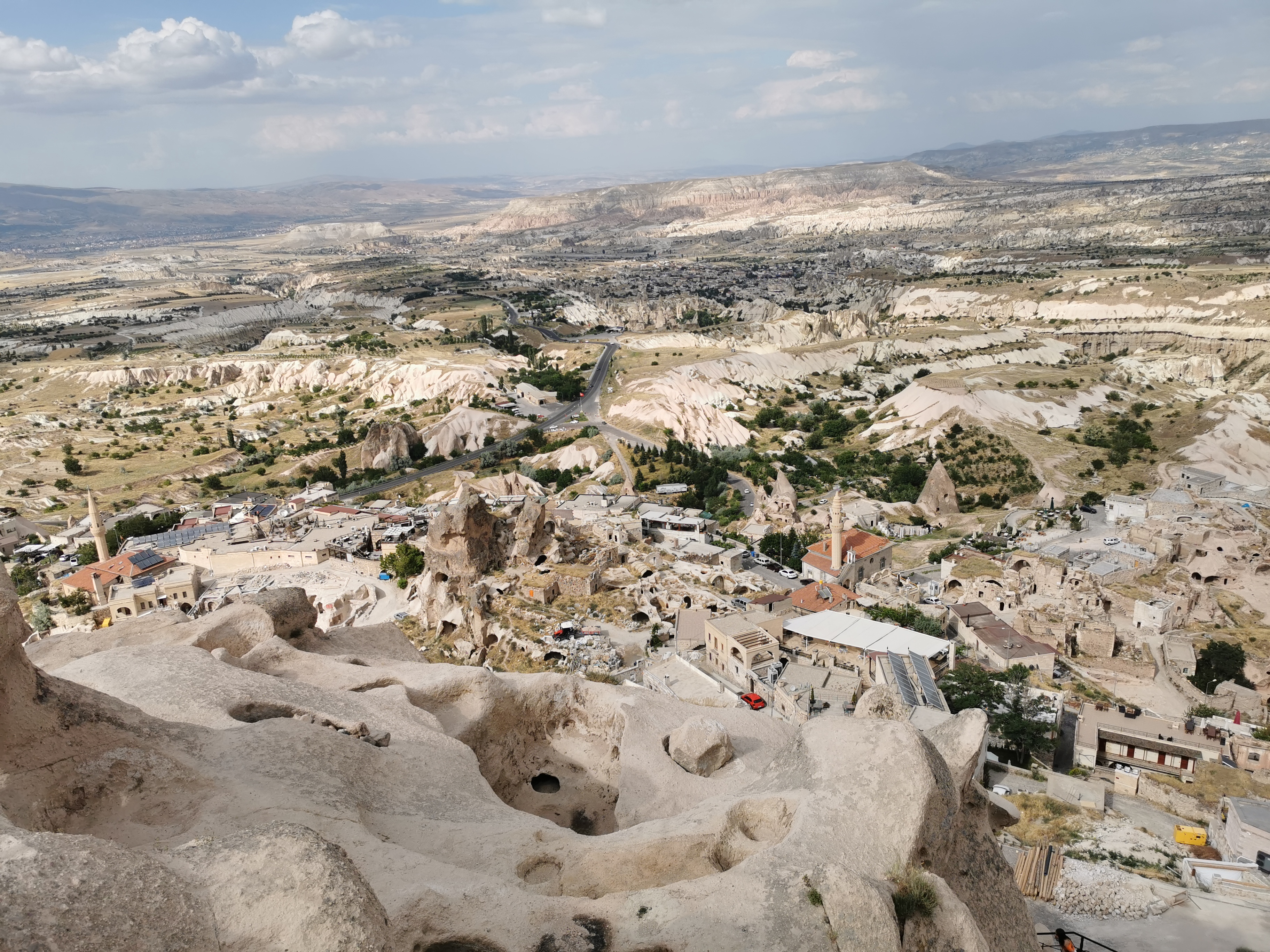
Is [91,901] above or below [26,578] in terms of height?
above

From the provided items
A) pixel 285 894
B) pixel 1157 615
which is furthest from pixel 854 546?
pixel 285 894

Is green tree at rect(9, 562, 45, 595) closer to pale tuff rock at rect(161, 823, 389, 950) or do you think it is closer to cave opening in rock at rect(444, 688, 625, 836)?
cave opening in rock at rect(444, 688, 625, 836)

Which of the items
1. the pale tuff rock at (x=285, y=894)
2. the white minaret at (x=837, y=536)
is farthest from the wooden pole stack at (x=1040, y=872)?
the white minaret at (x=837, y=536)

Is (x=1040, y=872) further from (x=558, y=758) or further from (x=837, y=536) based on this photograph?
(x=837, y=536)

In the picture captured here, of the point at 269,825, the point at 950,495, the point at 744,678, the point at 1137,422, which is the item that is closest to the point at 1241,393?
the point at 1137,422

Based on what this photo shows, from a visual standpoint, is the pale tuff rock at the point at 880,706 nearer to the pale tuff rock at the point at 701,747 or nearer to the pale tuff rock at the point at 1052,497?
the pale tuff rock at the point at 701,747

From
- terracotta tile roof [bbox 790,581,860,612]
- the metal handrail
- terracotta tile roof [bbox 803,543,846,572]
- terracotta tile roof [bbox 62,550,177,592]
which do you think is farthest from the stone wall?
the metal handrail
